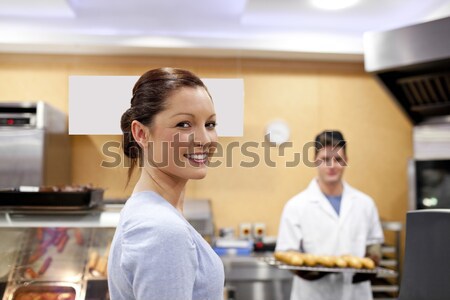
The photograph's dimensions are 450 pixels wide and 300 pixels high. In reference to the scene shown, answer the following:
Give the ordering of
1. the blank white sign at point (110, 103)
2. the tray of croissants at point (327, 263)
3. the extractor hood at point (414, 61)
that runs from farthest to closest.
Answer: the tray of croissants at point (327, 263) → the extractor hood at point (414, 61) → the blank white sign at point (110, 103)

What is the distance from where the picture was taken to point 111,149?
100 cm

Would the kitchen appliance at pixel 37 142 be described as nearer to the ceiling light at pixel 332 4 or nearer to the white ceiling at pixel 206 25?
the white ceiling at pixel 206 25

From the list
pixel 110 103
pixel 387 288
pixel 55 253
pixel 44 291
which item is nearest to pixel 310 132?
pixel 387 288

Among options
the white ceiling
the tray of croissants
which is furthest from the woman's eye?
the white ceiling

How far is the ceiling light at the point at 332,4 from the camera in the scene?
2.85 metres

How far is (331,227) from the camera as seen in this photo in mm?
2365

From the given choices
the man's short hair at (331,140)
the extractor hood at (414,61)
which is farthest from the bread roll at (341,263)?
the extractor hood at (414,61)

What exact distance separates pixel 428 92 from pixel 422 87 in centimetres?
7

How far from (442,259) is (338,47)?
8.16 ft

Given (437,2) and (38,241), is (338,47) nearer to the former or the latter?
(437,2)

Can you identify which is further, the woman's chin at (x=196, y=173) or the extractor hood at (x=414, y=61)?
the extractor hood at (x=414, y=61)

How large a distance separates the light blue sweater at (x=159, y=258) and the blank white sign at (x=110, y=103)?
9.3 inches

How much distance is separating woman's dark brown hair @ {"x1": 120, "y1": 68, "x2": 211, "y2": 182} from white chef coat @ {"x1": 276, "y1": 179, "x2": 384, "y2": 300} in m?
1.58

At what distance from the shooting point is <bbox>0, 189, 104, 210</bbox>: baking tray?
1.53 m
